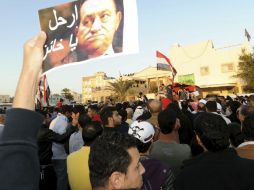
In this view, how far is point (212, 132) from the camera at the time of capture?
2844 mm

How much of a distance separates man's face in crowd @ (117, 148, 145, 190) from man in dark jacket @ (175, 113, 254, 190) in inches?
32.3

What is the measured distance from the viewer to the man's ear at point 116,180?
5.75 feet

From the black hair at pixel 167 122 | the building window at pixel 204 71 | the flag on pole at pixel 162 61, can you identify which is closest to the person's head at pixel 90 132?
the black hair at pixel 167 122

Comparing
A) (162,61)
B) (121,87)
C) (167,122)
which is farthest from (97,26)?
(121,87)

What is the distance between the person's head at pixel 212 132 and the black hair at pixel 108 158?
108cm

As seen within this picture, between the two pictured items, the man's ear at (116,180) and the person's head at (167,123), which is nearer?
the man's ear at (116,180)

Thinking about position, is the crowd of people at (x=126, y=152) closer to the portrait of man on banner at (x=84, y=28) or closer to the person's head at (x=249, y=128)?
the person's head at (x=249, y=128)

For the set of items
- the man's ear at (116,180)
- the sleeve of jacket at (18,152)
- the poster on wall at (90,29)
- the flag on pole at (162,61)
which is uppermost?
the flag on pole at (162,61)

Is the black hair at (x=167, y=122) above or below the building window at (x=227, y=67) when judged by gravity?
below

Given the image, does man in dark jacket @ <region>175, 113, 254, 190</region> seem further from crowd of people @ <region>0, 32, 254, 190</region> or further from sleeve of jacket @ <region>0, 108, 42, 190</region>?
sleeve of jacket @ <region>0, 108, 42, 190</region>

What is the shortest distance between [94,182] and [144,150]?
147 centimetres

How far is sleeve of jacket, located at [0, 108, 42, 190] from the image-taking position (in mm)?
943

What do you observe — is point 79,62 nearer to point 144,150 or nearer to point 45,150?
point 144,150

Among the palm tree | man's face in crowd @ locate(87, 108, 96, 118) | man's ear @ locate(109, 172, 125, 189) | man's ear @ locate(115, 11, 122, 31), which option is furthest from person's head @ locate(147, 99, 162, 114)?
the palm tree
